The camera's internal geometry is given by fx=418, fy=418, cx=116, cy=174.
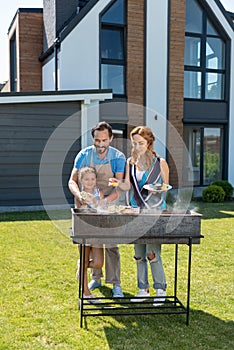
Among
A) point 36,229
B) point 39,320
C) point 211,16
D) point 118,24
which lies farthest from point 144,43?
point 39,320

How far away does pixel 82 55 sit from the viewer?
11.1 metres

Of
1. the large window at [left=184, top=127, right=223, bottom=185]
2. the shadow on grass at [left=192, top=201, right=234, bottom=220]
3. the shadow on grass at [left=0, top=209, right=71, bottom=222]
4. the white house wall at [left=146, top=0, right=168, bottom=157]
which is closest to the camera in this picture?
the shadow on grass at [left=0, top=209, right=71, bottom=222]

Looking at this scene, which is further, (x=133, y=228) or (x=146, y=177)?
(x=146, y=177)

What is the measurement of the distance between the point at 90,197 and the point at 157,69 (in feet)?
31.2

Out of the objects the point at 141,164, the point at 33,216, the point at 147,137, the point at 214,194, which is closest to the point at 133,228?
the point at 141,164

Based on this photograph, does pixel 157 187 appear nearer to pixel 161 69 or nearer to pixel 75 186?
pixel 75 186

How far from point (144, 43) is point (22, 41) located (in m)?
4.42

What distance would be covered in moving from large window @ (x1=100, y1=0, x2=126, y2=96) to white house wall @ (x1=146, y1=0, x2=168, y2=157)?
77 cm

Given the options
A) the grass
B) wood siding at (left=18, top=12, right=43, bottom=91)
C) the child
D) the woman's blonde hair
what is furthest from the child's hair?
wood siding at (left=18, top=12, right=43, bottom=91)

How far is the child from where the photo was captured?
3396mm

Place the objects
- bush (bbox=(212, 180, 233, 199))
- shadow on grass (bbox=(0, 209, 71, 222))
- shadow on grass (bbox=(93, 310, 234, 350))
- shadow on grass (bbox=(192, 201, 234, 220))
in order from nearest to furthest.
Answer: shadow on grass (bbox=(93, 310, 234, 350)), shadow on grass (bbox=(0, 209, 71, 222)), shadow on grass (bbox=(192, 201, 234, 220)), bush (bbox=(212, 180, 233, 199))

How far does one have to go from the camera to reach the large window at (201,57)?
12.8 meters

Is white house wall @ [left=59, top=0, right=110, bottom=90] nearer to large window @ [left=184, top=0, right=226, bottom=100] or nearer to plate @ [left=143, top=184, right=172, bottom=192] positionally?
large window @ [left=184, top=0, right=226, bottom=100]

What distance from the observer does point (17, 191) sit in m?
9.15
